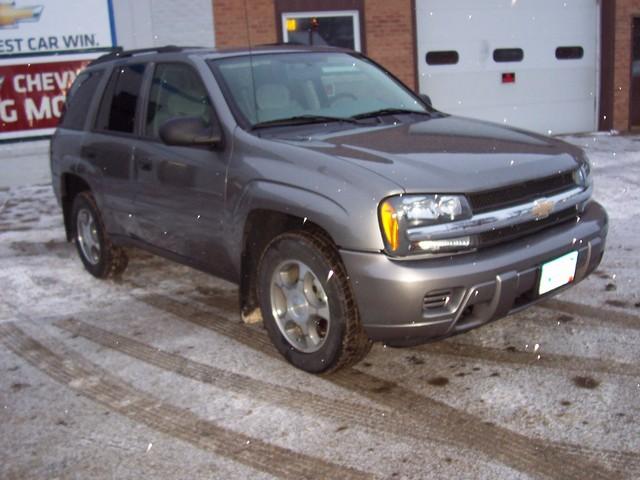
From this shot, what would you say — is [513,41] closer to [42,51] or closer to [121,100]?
[42,51]

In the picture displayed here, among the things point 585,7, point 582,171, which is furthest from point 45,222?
point 585,7

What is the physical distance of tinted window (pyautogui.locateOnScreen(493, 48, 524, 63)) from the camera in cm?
1348

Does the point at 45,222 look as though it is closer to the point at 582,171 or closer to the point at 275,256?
the point at 275,256

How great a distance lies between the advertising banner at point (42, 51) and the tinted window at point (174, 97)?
7350 mm

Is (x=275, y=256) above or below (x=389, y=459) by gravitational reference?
above

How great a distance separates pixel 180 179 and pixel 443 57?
9532mm

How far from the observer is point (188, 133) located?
416 cm

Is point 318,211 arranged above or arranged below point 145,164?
below

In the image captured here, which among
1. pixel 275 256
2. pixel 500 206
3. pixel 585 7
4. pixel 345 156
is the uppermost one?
pixel 585 7

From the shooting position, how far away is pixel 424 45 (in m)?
13.1

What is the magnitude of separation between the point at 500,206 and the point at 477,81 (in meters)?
10.4

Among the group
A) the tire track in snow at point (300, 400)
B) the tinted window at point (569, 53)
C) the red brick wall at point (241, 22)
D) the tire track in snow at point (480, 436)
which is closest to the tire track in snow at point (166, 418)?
the tire track in snow at point (300, 400)

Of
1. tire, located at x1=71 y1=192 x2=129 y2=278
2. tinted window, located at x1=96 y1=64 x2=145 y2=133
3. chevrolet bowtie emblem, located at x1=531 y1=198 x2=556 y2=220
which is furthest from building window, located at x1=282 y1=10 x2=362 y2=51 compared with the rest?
chevrolet bowtie emblem, located at x1=531 y1=198 x2=556 y2=220

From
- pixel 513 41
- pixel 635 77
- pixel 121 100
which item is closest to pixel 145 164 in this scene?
pixel 121 100
